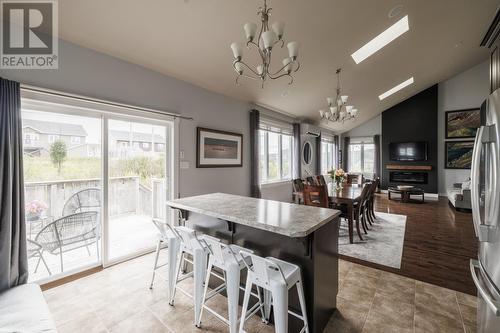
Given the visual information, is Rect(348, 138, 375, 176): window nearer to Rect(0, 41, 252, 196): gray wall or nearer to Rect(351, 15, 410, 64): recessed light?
Rect(351, 15, 410, 64): recessed light

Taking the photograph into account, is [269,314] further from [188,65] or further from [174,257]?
[188,65]

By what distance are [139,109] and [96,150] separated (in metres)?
0.75

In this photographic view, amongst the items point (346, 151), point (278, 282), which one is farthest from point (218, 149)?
point (346, 151)

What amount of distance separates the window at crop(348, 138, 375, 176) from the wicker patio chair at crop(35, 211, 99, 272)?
10129mm

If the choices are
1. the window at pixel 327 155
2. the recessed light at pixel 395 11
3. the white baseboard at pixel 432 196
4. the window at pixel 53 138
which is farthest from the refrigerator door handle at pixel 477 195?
the white baseboard at pixel 432 196

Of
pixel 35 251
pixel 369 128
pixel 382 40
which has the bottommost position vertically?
pixel 35 251

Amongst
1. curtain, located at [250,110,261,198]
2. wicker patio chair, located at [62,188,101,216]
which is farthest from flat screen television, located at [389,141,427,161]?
wicker patio chair, located at [62,188,101,216]

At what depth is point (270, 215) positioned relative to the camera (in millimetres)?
1779

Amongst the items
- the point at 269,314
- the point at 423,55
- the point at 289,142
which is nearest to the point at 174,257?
the point at 269,314

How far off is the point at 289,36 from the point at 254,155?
2.47 m

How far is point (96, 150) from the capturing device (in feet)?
8.93

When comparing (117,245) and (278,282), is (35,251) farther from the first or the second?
(278,282)

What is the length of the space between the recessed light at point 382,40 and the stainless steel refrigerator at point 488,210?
3.21 m

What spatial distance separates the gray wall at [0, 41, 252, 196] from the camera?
2354 mm
